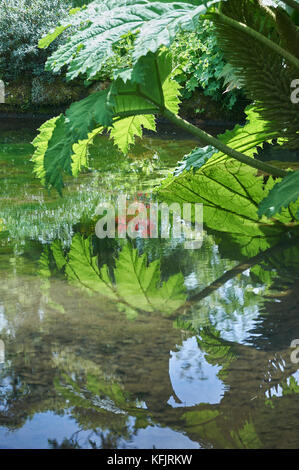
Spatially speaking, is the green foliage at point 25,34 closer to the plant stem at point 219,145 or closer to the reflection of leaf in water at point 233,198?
the reflection of leaf in water at point 233,198

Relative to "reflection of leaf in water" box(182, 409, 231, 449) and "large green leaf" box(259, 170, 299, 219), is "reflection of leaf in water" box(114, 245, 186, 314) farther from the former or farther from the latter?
"reflection of leaf in water" box(182, 409, 231, 449)

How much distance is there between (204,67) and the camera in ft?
29.3

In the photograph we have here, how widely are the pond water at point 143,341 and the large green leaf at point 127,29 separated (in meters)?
0.86

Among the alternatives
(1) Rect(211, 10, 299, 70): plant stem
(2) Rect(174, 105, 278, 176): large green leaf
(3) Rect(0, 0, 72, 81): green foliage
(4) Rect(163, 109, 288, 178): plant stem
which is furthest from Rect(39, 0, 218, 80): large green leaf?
(3) Rect(0, 0, 72, 81): green foliage

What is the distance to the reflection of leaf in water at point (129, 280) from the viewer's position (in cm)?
234

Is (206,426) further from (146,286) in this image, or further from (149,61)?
(149,61)

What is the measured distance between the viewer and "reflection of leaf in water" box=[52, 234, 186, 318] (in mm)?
2344

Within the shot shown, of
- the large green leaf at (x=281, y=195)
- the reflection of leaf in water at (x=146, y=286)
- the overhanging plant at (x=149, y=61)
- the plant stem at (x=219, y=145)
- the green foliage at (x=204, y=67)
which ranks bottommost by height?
the reflection of leaf in water at (x=146, y=286)

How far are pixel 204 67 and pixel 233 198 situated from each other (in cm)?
606

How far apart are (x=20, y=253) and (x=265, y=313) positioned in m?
1.33

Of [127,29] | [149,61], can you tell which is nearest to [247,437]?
[127,29]

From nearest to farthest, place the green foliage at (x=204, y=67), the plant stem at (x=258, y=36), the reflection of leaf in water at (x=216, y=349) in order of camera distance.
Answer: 1. the reflection of leaf in water at (x=216, y=349)
2. the plant stem at (x=258, y=36)
3. the green foliage at (x=204, y=67)

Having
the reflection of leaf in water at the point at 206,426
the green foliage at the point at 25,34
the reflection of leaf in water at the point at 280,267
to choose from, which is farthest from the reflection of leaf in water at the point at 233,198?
the green foliage at the point at 25,34
